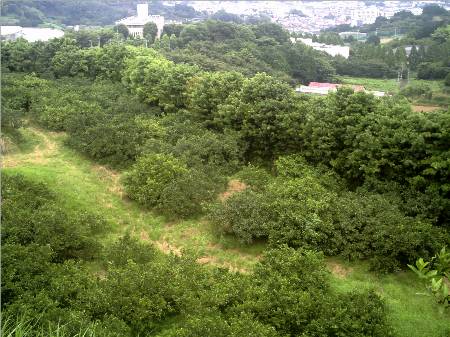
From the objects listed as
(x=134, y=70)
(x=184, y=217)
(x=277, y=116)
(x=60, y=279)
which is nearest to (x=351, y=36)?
(x=134, y=70)

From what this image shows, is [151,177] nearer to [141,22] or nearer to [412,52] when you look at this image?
[412,52]

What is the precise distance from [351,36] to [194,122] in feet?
104

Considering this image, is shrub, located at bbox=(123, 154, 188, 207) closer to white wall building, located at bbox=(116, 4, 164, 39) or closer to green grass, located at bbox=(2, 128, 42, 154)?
green grass, located at bbox=(2, 128, 42, 154)

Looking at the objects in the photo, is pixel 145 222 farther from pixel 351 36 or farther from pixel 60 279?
pixel 351 36

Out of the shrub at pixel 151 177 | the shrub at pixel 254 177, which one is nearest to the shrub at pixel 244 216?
the shrub at pixel 254 177

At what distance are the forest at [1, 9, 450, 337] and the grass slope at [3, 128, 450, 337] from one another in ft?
0.18

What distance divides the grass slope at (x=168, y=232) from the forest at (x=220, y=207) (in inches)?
2.1

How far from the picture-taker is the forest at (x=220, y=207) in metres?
7.32

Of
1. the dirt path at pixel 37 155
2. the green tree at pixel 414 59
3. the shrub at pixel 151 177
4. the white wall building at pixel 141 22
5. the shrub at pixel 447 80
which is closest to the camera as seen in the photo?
the shrub at pixel 151 177

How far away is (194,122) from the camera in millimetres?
15750

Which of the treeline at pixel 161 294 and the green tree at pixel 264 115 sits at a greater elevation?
the green tree at pixel 264 115

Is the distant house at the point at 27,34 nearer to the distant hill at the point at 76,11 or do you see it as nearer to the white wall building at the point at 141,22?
the distant hill at the point at 76,11

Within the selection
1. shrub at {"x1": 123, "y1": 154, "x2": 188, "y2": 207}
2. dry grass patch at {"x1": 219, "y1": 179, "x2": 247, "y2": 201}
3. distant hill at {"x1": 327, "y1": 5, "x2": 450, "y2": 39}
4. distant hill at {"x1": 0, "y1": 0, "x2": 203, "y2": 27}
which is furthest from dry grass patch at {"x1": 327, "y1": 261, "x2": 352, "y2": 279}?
distant hill at {"x1": 0, "y1": 0, "x2": 203, "y2": 27}

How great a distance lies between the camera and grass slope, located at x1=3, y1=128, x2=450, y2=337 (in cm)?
809
